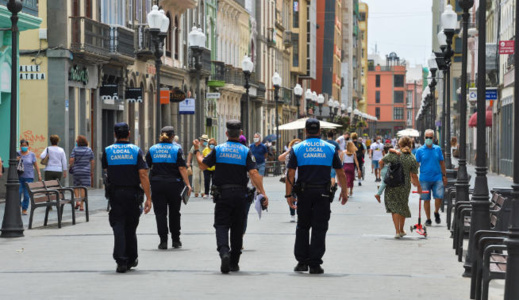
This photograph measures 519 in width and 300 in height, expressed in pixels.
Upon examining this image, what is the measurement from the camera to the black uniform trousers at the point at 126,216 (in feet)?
44.2

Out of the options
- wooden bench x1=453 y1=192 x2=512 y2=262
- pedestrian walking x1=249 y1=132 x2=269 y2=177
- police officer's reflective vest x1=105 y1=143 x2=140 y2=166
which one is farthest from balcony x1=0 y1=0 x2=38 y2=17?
police officer's reflective vest x1=105 y1=143 x2=140 y2=166

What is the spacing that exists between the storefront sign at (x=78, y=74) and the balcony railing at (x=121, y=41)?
134 cm

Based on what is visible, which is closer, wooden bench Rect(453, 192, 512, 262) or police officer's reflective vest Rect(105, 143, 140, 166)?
police officer's reflective vest Rect(105, 143, 140, 166)

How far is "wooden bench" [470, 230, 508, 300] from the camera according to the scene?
9883mm

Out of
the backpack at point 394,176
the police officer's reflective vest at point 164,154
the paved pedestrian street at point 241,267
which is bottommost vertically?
the paved pedestrian street at point 241,267

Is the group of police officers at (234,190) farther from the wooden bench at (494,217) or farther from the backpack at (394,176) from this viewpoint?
the backpack at (394,176)

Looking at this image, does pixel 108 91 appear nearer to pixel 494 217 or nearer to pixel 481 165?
pixel 494 217

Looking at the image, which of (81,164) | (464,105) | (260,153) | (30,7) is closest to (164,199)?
(464,105)

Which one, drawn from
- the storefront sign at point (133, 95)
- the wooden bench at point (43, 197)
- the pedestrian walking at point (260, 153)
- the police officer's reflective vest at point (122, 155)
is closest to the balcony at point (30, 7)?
the pedestrian walking at point (260, 153)

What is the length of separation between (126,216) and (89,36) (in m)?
22.3

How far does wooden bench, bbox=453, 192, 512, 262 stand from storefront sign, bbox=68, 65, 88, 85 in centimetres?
2004

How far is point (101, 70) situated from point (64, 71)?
169 inches

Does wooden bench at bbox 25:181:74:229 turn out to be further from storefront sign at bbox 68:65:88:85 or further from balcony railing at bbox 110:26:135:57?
balcony railing at bbox 110:26:135:57

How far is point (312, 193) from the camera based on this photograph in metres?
13.4
